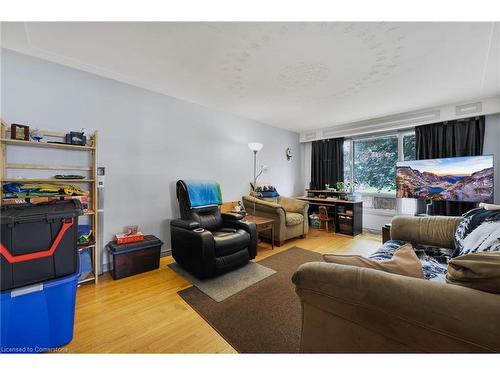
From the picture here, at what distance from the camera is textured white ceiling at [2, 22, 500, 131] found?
164 centimetres

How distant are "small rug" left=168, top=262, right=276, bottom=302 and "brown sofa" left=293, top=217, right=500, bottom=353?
1102 mm

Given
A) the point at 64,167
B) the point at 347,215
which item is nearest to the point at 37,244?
the point at 64,167

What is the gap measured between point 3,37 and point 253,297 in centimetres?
310

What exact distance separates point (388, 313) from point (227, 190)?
3.07m

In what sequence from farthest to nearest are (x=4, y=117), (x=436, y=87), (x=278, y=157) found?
1. (x=278, y=157)
2. (x=436, y=87)
3. (x=4, y=117)

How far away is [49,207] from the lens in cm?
141

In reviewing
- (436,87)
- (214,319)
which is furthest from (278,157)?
(214,319)

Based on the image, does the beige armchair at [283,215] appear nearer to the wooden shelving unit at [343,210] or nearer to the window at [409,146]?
the wooden shelving unit at [343,210]

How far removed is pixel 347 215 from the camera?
13.5ft

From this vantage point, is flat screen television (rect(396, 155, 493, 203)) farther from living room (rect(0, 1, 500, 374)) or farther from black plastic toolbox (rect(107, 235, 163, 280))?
black plastic toolbox (rect(107, 235, 163, 280))

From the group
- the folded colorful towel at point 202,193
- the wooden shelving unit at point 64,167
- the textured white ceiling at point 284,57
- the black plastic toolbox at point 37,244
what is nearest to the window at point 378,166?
the textured white ceiling at point 284,57

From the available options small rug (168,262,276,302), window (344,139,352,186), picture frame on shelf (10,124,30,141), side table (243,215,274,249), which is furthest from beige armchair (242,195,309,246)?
picture frame on shelf (10,124,30,141)

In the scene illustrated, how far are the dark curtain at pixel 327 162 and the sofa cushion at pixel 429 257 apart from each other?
2.82 metres

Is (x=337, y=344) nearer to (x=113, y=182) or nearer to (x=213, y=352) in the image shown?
(x=213, y=352)
